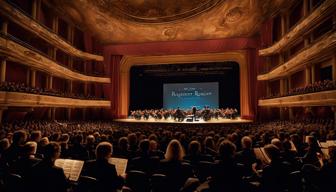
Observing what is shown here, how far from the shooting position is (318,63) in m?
11.7

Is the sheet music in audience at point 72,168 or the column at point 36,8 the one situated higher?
the column at point 36,8

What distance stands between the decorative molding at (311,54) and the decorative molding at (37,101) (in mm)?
13955

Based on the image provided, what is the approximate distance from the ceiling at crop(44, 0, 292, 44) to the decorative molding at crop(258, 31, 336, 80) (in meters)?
4.03

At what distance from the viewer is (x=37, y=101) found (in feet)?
37.3

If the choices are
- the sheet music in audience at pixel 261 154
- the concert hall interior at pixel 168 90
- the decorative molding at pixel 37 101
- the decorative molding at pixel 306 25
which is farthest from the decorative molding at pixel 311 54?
the decorative molding at pixel 37 101

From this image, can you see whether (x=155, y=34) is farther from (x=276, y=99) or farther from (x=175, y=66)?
(x=276, y=99)

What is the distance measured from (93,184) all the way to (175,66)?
20.2 meters

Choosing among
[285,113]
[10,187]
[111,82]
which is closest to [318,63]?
[285,113]

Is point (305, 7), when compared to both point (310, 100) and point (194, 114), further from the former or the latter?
point (194, 114)

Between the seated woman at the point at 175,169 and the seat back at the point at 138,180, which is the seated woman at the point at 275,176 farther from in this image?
the seat back at the point at 138,180

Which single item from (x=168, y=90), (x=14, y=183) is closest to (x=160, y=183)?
(x=14, y=183)

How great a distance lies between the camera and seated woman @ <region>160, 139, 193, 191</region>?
2754 millimetres

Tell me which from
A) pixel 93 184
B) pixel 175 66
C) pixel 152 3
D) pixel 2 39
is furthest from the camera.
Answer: pixel 175 66

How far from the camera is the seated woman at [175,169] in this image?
2.75 meters
